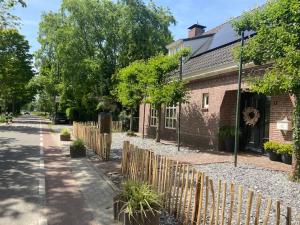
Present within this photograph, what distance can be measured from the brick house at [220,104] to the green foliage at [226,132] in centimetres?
31

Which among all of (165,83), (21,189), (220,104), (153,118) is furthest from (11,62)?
(21,189)

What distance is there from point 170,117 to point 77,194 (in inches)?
591

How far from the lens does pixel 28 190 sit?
8.55 meters

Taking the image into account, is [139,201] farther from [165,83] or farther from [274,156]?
[165,83]

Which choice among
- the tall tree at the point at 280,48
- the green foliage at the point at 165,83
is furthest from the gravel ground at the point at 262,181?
the green foliage at the point at 165,83

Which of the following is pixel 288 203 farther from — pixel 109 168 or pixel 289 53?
pixel 109 168

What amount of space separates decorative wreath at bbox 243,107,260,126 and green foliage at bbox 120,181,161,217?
36.6 feet

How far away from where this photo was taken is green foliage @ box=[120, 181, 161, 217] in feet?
17.9

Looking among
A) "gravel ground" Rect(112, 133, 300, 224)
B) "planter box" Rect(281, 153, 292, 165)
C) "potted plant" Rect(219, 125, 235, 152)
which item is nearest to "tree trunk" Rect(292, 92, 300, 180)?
"gravel ground" Rect(112, 133, 300, 224)

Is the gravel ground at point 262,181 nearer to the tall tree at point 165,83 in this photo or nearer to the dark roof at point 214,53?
the tall tree at point 165,83

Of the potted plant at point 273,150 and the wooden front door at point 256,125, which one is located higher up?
the wooden front door at point 256,125

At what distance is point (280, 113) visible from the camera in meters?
14.0

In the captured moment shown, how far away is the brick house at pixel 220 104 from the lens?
1443cm

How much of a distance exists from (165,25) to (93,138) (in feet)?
71.6
